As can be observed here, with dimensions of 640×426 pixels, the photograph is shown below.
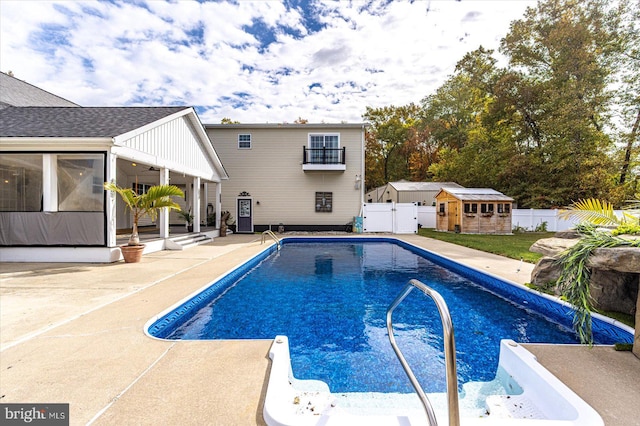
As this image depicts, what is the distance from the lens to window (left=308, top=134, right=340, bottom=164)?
52.1ft

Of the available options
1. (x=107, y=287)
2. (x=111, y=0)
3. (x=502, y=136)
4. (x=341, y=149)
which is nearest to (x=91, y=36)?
(x=111, y=0)

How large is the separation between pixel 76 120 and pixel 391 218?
13.5 metres

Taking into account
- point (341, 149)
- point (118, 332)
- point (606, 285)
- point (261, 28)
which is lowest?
point (118, 332)

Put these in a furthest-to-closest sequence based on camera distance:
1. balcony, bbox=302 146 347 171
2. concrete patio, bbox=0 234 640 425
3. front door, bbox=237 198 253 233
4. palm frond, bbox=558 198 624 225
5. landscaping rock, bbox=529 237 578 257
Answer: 1. front door, bbox=237 198 253 233
2. balcony, bbox=302 146 347 171
3. landscaping rock, bbox=529 237 578 257
4. palm frond, bbox=558 198 624 225
5. concrete patio, bbox=0 234 640 425

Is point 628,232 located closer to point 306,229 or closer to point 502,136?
point 306,229

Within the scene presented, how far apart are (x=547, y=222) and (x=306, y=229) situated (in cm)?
1400

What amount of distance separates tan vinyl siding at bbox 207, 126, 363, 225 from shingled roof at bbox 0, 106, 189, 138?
5.93 meters

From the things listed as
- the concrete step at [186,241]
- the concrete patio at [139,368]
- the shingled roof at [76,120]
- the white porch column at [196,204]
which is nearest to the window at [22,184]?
the shingled roof at [76,120]

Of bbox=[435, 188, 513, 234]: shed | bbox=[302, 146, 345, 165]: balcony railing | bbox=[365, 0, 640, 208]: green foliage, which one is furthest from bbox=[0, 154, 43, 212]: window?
bbox=[365, 0, 640, 208]: green foliage

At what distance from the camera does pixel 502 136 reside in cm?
2166

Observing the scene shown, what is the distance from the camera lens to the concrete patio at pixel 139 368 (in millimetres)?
1918

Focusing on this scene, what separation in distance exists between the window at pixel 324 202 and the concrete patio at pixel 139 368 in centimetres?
1200

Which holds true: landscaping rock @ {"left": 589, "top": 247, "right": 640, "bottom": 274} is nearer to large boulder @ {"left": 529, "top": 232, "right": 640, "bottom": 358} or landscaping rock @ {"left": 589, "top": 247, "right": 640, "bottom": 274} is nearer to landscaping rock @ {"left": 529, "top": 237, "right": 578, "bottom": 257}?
large boulder @ {"left": 529, "top": 232, "right": 640, "bottom": 358}

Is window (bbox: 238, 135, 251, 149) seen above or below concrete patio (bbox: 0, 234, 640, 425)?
above
